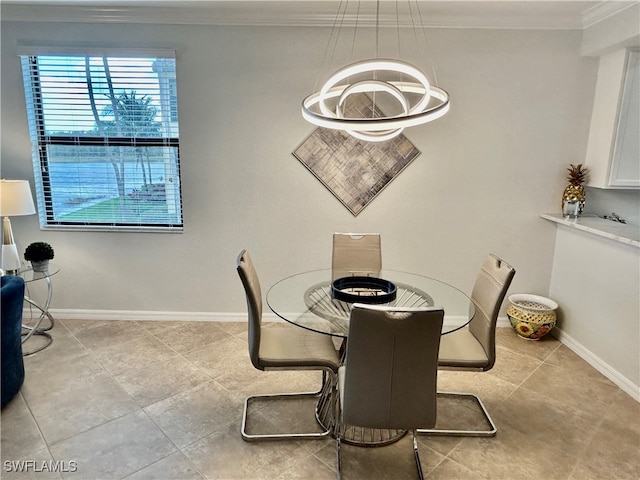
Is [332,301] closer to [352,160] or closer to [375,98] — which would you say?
[352,160]

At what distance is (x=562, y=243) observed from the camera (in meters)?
3.39

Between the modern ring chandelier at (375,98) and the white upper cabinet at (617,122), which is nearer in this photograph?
the modern ring chandelier at (375,98)

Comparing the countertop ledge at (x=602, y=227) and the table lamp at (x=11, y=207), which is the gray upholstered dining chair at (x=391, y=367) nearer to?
the countertop ledge at (x=602, y=227)

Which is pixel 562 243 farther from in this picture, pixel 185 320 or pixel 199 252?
pixel 185 320

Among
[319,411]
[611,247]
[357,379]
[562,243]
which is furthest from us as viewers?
[562,243]

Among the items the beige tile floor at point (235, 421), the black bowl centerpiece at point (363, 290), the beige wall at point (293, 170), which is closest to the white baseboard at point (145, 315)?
the beige wall at point (293, 170)

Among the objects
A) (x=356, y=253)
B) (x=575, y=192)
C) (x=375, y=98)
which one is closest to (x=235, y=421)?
(x=356, y=253)

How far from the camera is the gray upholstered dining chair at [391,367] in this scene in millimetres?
1543

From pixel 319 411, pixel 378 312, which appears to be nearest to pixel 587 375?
→ pixel 319 411

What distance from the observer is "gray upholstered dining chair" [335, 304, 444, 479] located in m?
1.54

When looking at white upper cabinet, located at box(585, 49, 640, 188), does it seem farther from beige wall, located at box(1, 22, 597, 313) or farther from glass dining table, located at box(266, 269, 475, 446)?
glass dining table, located at box(266, 269, 475, 446)

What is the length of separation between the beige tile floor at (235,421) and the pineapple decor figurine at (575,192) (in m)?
1.13

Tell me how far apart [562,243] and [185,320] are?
3327 mm

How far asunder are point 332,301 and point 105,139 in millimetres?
2455
